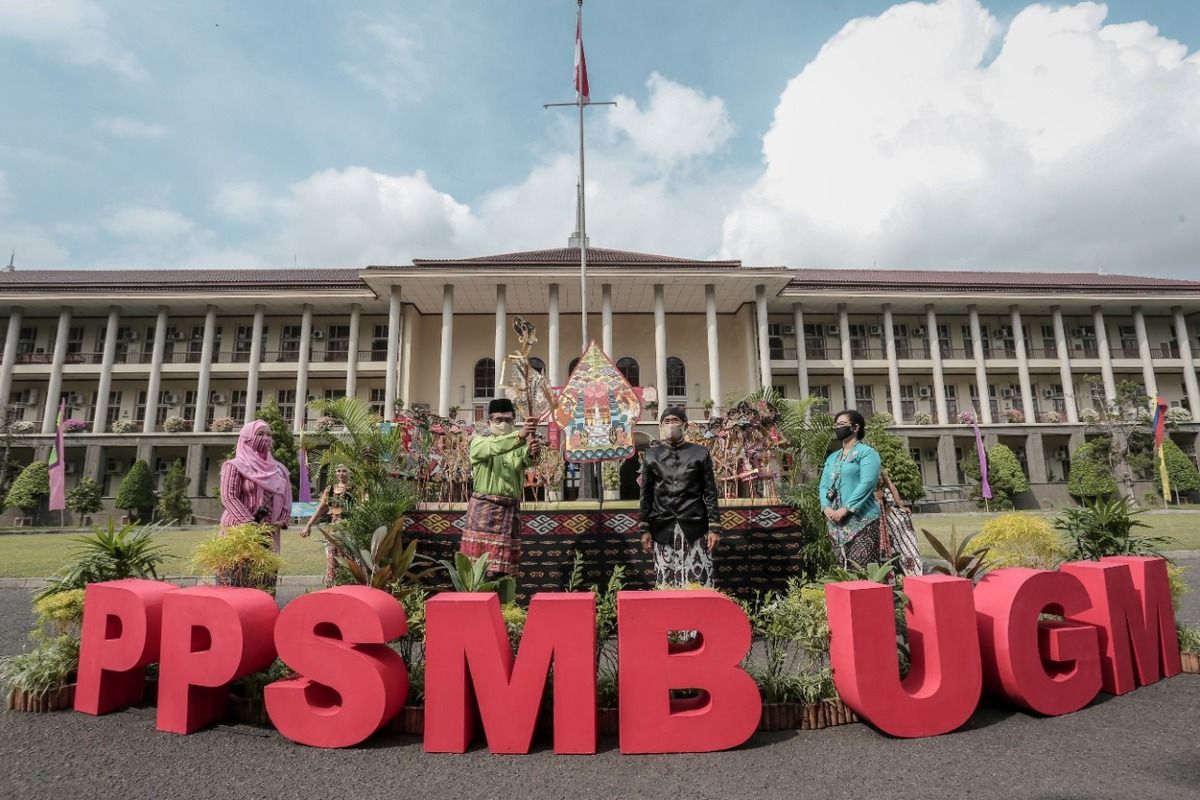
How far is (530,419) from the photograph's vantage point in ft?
15.5

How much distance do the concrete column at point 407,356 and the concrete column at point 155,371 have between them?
10492 mm

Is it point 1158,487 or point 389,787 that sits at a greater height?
point 1158,487

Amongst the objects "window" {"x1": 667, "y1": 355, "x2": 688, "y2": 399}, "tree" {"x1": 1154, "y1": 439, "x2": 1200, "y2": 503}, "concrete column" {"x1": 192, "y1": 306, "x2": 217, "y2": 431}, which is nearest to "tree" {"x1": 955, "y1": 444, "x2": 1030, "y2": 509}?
"tree" {"x1": 1154, "y1": 439, "x2": 1200, "y2": 503}

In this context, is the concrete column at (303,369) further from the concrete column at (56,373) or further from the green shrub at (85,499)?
the concrete column at (56,373)

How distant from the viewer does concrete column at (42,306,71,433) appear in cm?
2564

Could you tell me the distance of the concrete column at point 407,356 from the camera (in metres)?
26.5

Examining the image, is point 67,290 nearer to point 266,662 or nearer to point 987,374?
point 266,662

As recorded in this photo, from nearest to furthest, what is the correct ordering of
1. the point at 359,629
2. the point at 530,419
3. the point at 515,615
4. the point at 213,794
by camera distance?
the point at 213,794 < the point at 359,629 < the point at 515,615 < the point at 530,419

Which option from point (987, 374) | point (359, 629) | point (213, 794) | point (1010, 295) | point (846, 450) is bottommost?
point (213, 794)

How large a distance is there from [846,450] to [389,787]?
391cm

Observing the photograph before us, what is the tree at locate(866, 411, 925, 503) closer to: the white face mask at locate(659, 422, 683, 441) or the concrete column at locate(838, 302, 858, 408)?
the concrete column at locate(838, 302, 858, 408)

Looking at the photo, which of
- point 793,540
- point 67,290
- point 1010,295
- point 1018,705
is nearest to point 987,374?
point 1010,295

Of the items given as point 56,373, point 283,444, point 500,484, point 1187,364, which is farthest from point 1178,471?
point 56,373

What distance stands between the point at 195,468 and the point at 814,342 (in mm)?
27938
